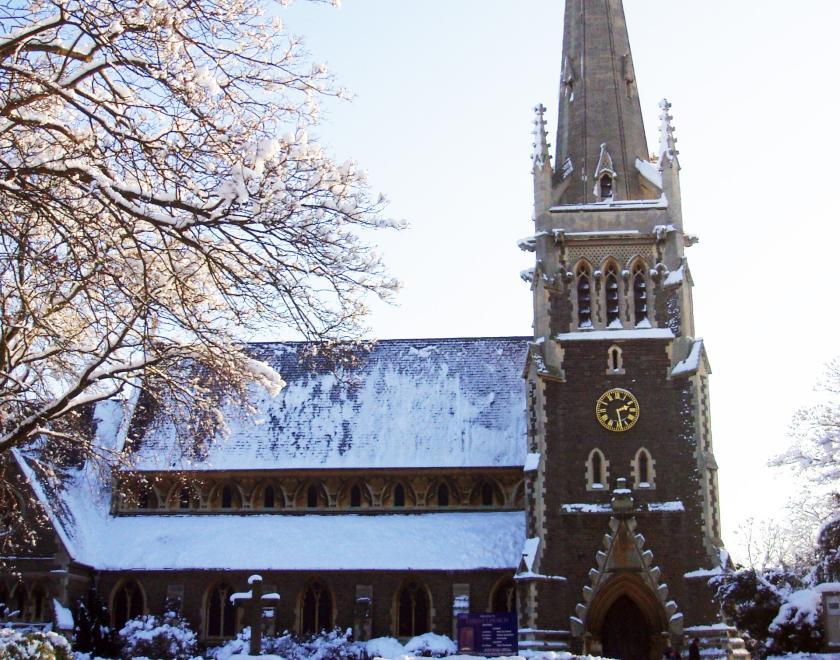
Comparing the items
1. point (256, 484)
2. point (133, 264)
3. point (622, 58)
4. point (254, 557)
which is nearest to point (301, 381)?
point (256, 484)

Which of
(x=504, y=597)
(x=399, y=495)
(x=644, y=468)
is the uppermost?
(x=644, y=468)

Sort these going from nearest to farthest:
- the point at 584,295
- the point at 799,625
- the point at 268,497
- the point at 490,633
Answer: the point at 799,625 < the point at 490,633 < the point at 584,295 < the point at 268,497

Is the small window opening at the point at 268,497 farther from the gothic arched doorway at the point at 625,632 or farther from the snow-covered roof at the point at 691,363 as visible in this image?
the snow-covered roof at the point at 691,363

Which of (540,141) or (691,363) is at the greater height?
(540,141)

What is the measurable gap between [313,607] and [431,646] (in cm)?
386

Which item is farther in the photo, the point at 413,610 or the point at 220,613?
the point at 220,613

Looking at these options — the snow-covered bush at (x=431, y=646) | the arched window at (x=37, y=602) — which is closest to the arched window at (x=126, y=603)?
the arched window at (x=37, y=602)

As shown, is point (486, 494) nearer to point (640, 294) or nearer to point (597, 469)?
point (597, 469)

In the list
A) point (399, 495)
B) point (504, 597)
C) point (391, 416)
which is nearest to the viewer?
point (504, 597)

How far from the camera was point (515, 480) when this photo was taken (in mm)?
32281

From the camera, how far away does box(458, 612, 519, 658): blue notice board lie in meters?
26.5

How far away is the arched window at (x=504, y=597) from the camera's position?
98.8 feet

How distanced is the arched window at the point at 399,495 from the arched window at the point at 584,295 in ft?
23.4

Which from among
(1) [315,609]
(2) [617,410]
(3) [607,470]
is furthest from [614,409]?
(1) [315,609]
